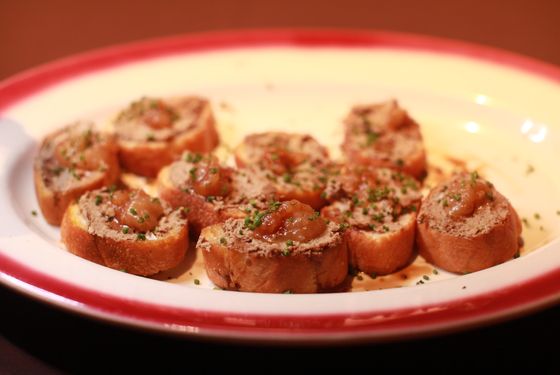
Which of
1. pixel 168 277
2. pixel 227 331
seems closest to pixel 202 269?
pixel 168 277

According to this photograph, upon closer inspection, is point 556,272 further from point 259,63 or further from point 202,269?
point 259,63

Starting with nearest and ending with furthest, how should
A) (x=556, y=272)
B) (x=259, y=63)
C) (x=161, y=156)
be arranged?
1. (x=556, y=272)
2. (x=161, y=156)
3. (x=259, y=63)

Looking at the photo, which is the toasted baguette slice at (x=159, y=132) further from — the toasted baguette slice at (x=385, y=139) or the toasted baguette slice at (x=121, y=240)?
the toasted baguette slice at (x=385, y=139)

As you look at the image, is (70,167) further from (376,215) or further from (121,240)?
(376,215)

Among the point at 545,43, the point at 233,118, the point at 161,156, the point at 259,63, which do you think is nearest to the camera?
the point at 161,156

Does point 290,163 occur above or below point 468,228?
below

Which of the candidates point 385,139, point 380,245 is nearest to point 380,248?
point 380,245
